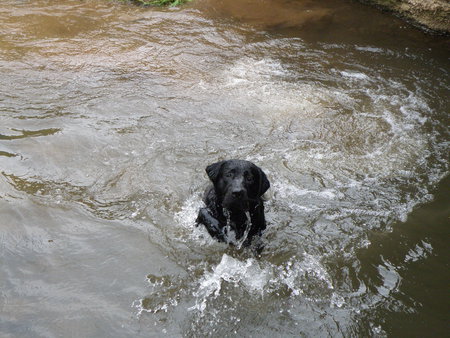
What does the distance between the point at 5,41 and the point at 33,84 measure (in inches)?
101

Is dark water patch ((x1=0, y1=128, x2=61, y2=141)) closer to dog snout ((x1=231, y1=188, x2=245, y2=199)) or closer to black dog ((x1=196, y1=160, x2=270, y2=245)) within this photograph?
black dog ((x1=196, y1=160, x2=270, y2=245))

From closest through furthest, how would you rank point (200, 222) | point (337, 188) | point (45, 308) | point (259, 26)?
point (45, 308), point (200, 222), point (337, 188), point (259, 26)

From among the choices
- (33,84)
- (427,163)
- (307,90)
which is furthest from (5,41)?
(427,163)

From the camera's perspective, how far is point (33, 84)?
8.15 m

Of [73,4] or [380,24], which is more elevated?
[380,24]

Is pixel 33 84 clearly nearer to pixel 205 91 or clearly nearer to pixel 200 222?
pixel 205 91

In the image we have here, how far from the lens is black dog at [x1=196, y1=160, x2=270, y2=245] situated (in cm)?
468

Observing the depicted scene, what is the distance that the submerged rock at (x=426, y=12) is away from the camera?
11.2 meters

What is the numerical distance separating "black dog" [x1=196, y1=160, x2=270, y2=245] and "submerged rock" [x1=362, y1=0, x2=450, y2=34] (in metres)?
9.21

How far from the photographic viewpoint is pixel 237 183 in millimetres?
4625

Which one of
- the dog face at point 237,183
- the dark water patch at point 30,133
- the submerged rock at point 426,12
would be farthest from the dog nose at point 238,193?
the submerged rock at point 426,12

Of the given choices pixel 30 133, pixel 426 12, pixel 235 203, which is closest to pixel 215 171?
pixel 235 203

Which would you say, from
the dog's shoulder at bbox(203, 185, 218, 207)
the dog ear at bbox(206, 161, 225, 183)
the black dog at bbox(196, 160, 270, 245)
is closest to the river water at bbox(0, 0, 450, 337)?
the black dog at bbox(196, 160, 270, 245)

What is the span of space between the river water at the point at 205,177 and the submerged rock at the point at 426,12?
63cm
